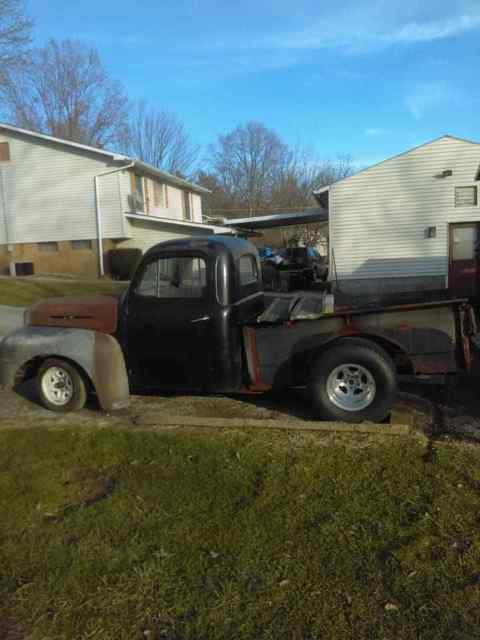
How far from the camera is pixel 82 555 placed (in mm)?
3232

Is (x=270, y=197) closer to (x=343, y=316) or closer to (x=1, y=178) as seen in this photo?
(x=1, y=178)

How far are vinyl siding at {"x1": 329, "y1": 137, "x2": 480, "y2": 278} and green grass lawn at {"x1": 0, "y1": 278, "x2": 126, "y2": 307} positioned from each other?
869cm

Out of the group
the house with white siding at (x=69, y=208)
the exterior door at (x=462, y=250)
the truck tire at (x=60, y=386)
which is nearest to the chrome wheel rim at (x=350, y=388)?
the truck tire at (x=60, y=386)

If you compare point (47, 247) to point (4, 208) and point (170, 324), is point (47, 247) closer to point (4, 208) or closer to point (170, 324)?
point (4, 208)

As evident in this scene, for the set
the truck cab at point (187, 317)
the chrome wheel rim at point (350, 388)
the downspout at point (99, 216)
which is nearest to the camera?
the chrome wheel rim at point (350, 388)

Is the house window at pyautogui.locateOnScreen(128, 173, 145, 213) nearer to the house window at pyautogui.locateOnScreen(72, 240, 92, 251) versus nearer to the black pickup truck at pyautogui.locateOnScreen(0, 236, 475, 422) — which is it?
the house window at pyautogui.locateOnScreen(72, 240, 92, 251)

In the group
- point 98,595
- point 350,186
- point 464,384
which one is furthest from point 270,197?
point 98,595

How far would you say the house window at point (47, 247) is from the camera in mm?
26594

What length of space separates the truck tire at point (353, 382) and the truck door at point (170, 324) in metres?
1.16

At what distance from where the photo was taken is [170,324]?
5570mm

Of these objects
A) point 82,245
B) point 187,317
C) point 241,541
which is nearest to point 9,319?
point 187,317

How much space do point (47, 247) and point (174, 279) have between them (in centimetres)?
2313

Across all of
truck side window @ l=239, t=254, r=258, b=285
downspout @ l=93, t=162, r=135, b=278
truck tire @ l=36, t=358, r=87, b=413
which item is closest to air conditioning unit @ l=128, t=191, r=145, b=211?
downspout @ l=93, t=162, r=135, b=278

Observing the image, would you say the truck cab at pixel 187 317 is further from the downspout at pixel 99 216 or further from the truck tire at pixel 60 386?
the downspout at pixel 99 216
